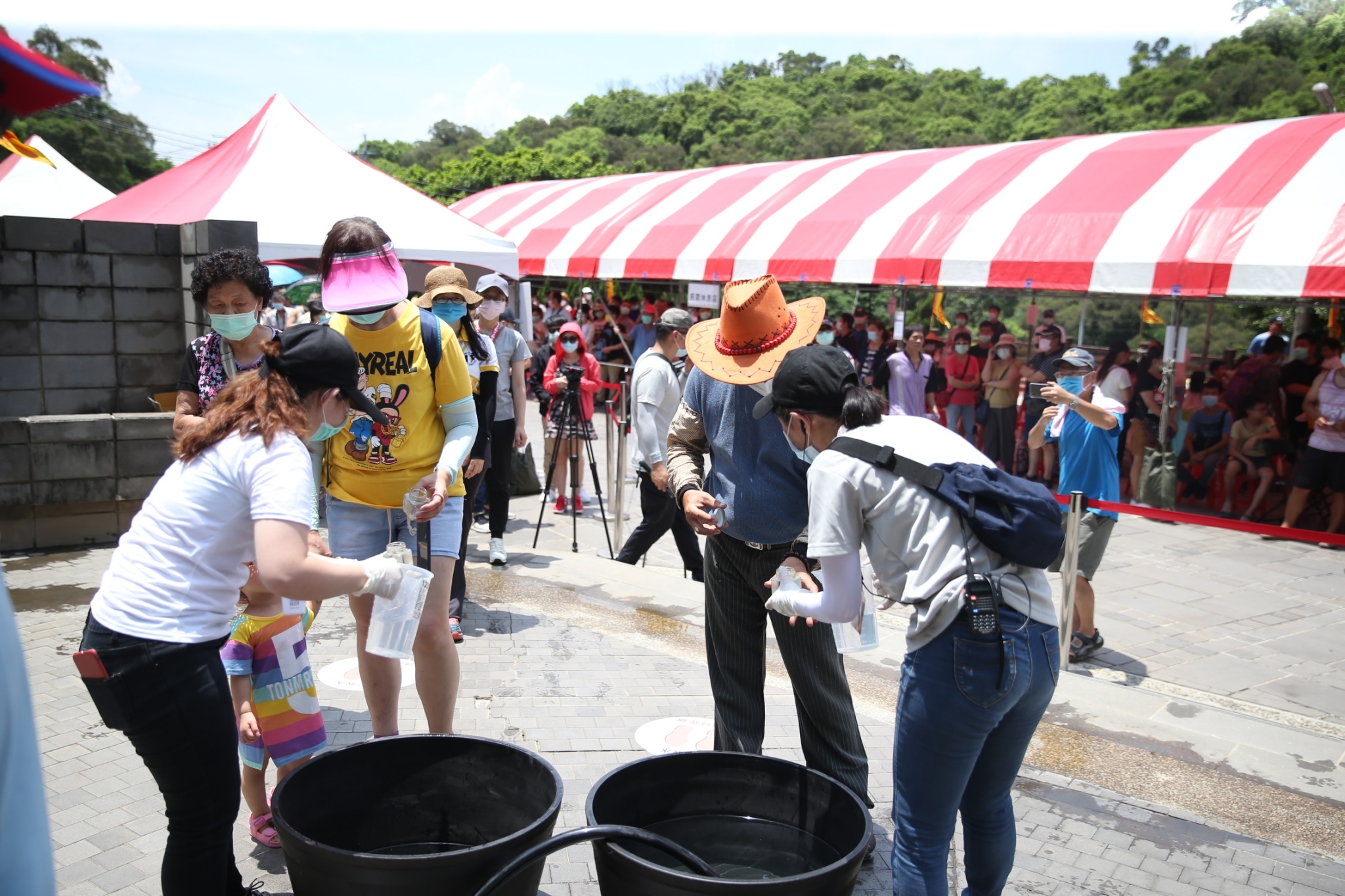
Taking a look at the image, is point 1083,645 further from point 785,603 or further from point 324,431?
point 324,431

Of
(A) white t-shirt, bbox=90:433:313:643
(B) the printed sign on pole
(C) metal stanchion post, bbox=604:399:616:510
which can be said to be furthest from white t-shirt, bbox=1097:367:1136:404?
(A) white t-shirt, bbox=90:433:313:643

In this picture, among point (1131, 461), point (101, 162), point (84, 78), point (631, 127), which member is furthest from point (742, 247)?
point (631, 127)

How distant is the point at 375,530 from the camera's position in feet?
11.4

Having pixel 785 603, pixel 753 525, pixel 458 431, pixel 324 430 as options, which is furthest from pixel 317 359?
pixel 753 525

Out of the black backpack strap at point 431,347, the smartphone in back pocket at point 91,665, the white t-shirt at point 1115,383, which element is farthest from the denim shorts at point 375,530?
the white t-shirt at point 1115,383

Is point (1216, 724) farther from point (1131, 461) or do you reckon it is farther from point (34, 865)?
point (1131, 461)

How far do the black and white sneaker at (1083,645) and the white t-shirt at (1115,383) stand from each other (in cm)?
591

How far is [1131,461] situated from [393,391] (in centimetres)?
1080

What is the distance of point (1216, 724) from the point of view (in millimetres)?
4645

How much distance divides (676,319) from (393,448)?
11.1ft

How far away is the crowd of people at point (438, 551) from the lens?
89.4 inches

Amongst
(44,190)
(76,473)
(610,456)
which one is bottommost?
(610,456)

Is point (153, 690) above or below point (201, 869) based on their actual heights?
above

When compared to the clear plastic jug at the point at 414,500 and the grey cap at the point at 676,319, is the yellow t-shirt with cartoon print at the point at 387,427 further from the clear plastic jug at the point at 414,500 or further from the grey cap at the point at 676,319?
the grey cap at the point at 676,319
